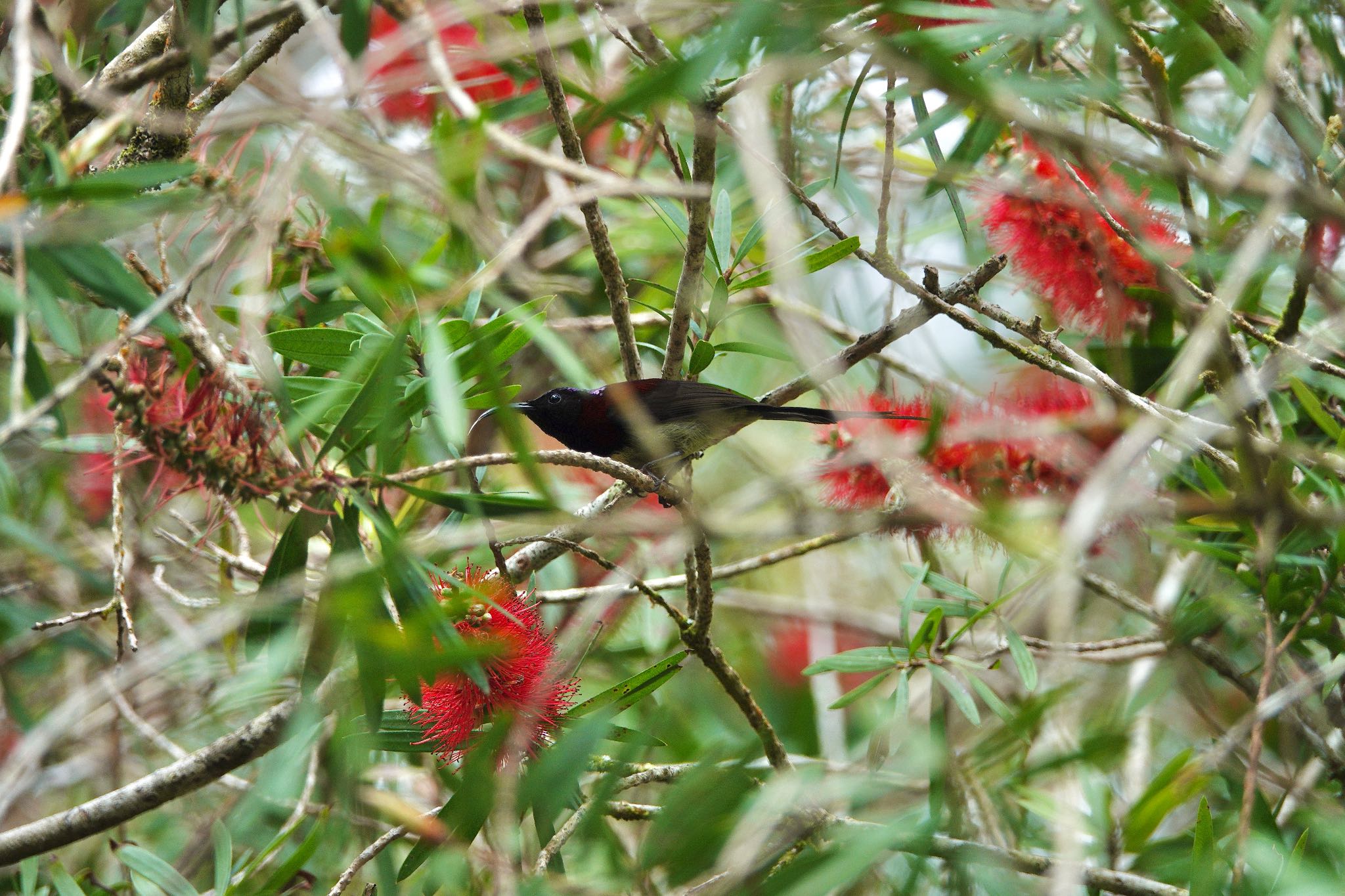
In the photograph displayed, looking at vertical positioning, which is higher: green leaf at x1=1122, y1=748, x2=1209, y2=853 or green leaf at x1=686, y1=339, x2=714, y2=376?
green leaf at x1=686, y1=339, x2=714, y2=376

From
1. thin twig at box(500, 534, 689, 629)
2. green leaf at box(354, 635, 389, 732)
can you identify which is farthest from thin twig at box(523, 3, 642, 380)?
green leaf at box(354, 635, 389, 732)

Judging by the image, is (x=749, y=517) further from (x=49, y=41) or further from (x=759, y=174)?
(x=49, y=41)

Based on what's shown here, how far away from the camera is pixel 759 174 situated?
140 centimetres

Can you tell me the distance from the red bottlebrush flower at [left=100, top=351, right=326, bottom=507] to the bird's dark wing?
2.89ft

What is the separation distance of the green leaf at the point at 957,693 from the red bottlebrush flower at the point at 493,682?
0.81 m

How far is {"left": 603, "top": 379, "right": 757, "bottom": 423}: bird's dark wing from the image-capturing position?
8.05ft

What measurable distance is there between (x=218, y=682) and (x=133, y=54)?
168 cm

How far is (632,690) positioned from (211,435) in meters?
0.84

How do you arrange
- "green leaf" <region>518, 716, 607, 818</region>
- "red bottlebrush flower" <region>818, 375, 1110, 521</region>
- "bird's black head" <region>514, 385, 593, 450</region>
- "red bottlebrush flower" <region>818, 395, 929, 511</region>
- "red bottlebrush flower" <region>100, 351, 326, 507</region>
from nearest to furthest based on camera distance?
1. "green leaf" <region>518, 716, 607, 818</region>
2. "red bottlebrush flower" <region>100, 351, 326, 507</region>
3. "red bottlebrush flower" <region>818, 375, 1110, 521</region>
4. "red bottlebrush flower" <region>818, 395, 929, 511</region>
5. "bird's black head" <region>514, 385, 593, 450</region>

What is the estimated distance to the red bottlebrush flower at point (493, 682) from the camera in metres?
1.73

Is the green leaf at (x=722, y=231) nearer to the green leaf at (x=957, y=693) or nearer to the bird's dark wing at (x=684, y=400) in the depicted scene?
the bird's dark wing at (x=684, y=400)

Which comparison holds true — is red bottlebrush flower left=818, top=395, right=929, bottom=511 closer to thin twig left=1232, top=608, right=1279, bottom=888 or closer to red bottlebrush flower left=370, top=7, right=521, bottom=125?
thin twig left=1232, top=608, right=1279, bottom=888

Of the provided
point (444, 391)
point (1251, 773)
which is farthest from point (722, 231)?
point (1251, 773)

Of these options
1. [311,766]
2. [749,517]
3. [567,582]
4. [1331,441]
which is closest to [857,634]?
[567,582]
